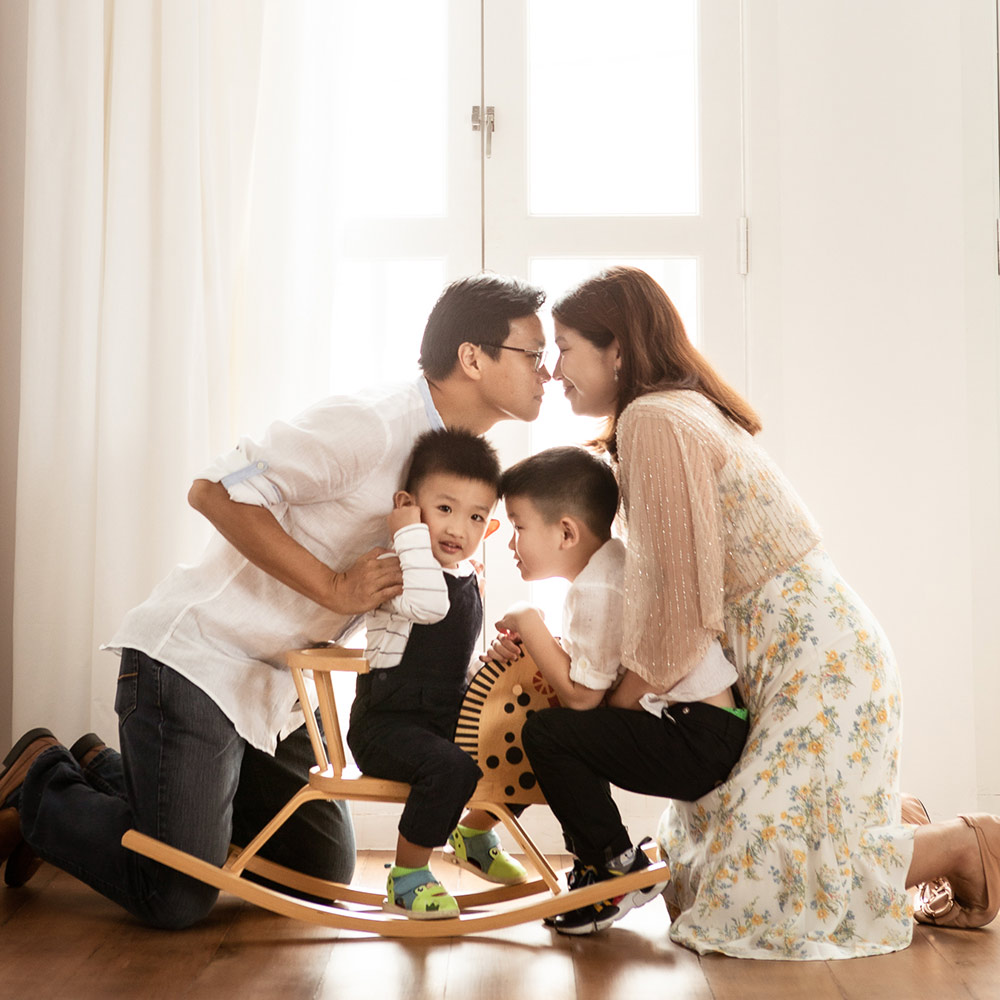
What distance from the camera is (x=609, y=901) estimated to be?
75.4 inches

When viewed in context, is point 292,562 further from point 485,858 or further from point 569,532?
point 485,858

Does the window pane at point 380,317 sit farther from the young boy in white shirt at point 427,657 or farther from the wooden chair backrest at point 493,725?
the wooden chair backrest at point 493,725

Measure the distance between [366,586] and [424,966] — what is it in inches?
25.9

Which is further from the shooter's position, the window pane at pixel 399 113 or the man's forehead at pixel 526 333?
the window pane at pixel 399 113

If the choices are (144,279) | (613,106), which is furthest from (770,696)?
(144,279)

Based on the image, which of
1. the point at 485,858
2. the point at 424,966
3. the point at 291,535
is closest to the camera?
the point at 424,966

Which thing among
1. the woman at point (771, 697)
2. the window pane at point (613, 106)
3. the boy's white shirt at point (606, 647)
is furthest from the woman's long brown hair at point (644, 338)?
the window pane at point (613, 106)

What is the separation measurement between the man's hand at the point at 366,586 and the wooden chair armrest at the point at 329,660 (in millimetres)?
74

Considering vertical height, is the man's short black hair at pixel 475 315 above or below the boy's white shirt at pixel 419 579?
above

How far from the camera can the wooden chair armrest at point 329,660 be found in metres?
1.85

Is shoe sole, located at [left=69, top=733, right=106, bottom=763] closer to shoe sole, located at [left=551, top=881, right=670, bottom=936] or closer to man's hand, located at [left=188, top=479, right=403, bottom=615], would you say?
man's hand, located at [left=188, top=479, right=403, bottom=615]

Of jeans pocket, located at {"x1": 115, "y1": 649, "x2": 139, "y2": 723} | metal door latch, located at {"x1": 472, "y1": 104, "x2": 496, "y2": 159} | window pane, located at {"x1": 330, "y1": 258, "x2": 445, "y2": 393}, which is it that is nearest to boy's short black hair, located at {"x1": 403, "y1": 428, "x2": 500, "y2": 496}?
jeans pocket, located at {"x1": 115, "y1": 649, "x2": 139, "y2": 723}

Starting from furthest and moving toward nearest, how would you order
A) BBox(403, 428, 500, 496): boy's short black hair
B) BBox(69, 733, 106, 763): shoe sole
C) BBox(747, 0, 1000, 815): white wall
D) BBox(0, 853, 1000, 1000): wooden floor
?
BBox(747, 0, 1000, 815): white wall, BBox(69, 733, 106, 763): shoe sole, BBox(403, 428, 500, 496): boy's short black hair, BBox(0, 853, 1000, 1000): wooden floor

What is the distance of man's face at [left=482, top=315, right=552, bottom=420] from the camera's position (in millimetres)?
2057
